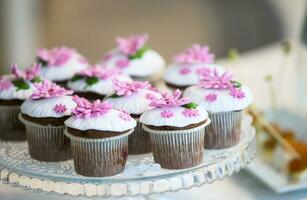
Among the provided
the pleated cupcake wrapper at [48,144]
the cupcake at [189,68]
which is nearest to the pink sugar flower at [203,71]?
the cupcake at [189,68]

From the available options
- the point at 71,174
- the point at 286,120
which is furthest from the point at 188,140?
the point at 286,120

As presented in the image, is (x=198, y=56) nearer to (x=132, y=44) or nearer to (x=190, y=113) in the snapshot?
(x=132, y=44)

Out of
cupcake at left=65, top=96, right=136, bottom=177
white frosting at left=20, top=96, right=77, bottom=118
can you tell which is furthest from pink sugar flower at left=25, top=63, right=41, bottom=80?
cupcake at left=65, top=96, right=136, bottom=177

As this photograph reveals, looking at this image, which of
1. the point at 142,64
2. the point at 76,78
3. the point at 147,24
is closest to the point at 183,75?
the point at 142,64

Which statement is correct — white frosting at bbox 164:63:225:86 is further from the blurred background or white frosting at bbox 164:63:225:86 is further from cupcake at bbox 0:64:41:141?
the blurred background

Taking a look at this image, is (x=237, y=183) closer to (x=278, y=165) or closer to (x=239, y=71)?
(x=278, y=165)

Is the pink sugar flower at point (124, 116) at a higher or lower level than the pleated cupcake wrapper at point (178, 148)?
higher

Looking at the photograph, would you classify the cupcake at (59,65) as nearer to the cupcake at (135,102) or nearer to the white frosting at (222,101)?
the cupcake at (135,102)
